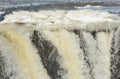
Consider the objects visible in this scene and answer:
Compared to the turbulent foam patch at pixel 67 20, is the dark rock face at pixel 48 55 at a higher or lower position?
lower

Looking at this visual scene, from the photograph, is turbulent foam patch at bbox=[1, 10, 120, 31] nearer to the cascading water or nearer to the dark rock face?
the cascading water

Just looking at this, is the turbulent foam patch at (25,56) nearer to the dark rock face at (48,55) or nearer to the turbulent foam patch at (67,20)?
the dark rock face at (48,55)

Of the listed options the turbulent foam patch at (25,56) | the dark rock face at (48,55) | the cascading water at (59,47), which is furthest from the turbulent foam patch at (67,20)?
the turbulent foam patch at (25,56)

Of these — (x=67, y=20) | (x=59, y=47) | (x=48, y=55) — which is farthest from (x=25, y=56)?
(x=67, y=20)

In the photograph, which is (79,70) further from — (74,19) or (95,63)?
(74,19)

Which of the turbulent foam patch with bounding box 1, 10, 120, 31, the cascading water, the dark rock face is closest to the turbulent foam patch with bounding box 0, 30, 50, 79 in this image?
the cascading water

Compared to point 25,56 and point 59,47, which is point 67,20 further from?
point 25,56

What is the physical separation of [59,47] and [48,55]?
0.23m

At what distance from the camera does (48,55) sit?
859 cm

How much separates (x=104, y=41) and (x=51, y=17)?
1.07 meters

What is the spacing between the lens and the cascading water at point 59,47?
8297 millimetres

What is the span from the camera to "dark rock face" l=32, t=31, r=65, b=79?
28.1 feet

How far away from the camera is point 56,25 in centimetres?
864

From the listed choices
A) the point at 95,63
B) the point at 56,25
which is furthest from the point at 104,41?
the point at 56,25
